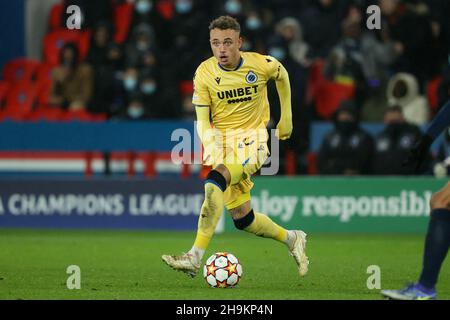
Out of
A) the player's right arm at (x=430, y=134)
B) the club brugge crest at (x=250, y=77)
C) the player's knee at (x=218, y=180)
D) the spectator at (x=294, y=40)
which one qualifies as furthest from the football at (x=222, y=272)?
the spectator at (x=294, y=40)

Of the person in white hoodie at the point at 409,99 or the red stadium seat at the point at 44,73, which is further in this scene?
the red stadium seat at the point at 44,73

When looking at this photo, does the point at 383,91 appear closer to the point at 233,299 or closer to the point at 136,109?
the point at 136,109

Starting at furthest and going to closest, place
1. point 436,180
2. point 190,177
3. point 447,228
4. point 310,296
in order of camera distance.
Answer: point 190,177
point 436,180
point 310,296
point 447,228

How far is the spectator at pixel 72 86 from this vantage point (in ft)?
60.4

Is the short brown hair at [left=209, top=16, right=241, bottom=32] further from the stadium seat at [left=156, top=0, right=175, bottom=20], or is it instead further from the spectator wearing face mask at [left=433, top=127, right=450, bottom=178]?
the stadium seat at [left=156, top=0, right=175, bottom=20]

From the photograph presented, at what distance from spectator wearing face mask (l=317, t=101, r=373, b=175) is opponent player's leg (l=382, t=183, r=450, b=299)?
27.3 ft

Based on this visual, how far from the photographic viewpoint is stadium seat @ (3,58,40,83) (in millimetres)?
19370

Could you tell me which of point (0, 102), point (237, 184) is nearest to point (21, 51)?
point (0, 102)

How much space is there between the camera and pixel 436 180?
16.2m

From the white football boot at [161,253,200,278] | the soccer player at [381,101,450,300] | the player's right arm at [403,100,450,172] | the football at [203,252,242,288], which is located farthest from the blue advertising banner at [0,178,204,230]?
the player's right arm at [403,100,450,172]

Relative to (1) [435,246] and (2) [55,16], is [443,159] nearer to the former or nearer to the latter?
(2) [55,16]

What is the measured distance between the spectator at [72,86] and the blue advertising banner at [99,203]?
2.08 metres

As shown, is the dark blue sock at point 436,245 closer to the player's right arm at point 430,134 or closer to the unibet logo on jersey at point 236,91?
the player's right arm at point 430,134
